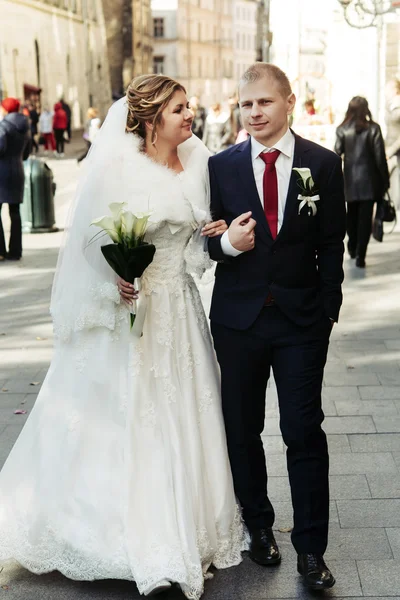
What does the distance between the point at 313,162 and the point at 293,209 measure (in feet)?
0.65

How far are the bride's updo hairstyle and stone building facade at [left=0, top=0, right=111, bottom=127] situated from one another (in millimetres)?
36337

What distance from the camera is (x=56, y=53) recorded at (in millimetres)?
49156

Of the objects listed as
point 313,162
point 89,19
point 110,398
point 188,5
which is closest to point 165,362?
point 110,398

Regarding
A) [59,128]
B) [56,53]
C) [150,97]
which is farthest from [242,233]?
[56,53]

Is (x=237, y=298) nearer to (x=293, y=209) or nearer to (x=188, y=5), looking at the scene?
(x=293, y=209)

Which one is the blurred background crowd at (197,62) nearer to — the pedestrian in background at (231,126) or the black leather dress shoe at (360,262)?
the pedestrian in background at (231,126)

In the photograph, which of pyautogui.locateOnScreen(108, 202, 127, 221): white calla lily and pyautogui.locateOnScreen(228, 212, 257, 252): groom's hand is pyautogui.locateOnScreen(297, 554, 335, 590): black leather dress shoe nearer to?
pyautogui.locateOnScreen(228, 212, 257, 252): groom's hand

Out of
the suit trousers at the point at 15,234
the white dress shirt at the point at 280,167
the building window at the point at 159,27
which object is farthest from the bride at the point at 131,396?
the building window at the point at 159,27

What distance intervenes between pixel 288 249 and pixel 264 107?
532 mm

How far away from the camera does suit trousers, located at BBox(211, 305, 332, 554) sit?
158 inches

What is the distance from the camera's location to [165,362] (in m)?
4.17

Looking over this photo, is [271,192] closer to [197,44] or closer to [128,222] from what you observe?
[128,222]

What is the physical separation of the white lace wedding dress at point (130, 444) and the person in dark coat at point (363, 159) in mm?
7095

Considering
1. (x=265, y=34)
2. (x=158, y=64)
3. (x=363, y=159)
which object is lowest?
(x=158, y=64)
